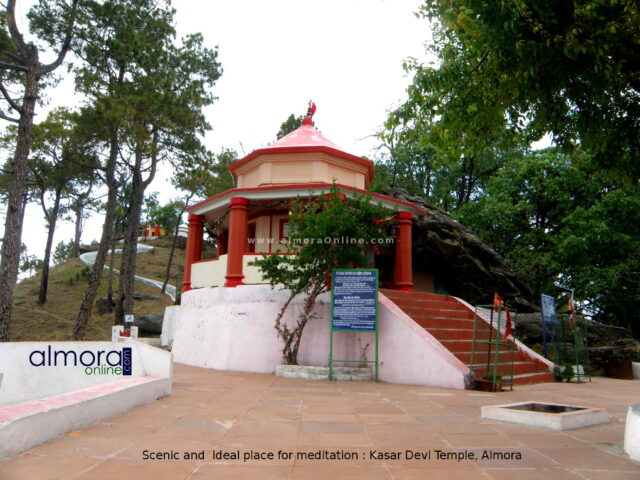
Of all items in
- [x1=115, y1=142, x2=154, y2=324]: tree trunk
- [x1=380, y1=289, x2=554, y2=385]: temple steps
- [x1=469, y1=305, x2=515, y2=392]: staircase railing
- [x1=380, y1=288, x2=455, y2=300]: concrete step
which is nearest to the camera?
[x1=469, y1=305, x2=515, y2=392]: staircase railing

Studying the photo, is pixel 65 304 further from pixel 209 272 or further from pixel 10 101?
pixel 209 272

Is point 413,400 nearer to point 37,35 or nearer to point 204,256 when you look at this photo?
point 37,35

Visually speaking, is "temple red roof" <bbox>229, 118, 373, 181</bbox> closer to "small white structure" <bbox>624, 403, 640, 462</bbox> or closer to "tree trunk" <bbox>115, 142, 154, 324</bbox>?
"tree trunk" <bbox>115, 142, 154, 324</bbox>

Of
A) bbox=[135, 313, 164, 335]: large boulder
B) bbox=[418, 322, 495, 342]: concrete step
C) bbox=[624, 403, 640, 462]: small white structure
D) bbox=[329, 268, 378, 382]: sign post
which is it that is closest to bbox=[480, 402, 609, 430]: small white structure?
bbox=[624, 403, 640, 462]: small white structure

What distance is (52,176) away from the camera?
89.2 ft

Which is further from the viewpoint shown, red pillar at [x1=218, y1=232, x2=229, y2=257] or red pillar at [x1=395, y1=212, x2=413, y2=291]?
red pillar at [x1=218, y1=232, x2=229, y2=257]

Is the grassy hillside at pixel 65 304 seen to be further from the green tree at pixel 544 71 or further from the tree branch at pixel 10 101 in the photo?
the green tree at pixel 544 71

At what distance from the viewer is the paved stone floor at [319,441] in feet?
11.5

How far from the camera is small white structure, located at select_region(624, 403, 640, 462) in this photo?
407 cm

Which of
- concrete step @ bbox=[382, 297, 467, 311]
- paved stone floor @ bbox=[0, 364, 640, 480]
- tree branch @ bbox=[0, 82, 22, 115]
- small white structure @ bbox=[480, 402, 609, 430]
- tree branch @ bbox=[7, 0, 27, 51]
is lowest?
paved stone floor @ bbox=[0, 364, 640, 480]

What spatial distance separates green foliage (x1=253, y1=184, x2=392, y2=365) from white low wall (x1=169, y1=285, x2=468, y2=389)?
55cm

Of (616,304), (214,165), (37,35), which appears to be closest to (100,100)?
(37,35)

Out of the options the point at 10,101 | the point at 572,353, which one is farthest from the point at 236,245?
the point at 572,353

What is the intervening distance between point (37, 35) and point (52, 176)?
11.6 m
